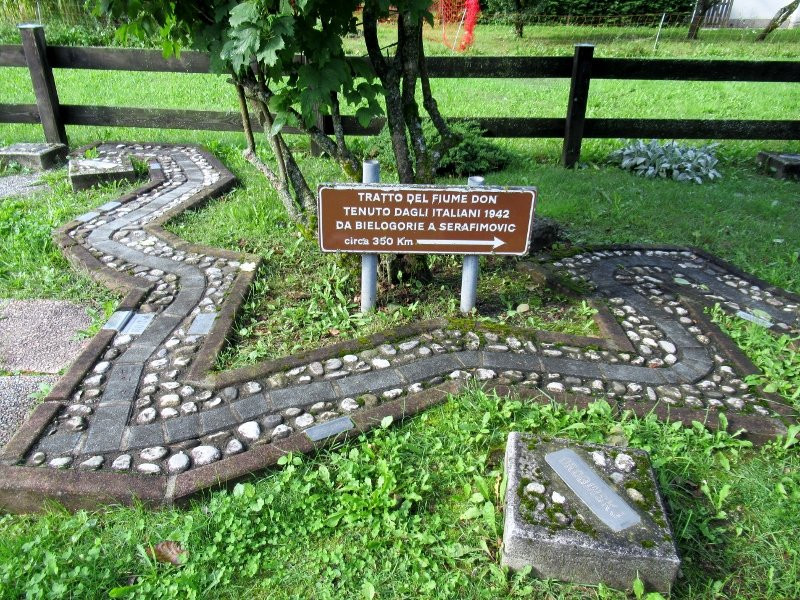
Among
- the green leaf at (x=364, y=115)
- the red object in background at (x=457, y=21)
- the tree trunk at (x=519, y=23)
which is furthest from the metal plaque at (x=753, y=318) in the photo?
the tree trunk at (x=519, y=23)

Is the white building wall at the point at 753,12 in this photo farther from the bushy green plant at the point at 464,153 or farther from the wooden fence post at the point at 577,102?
the bushy green plant at the point at 464,153

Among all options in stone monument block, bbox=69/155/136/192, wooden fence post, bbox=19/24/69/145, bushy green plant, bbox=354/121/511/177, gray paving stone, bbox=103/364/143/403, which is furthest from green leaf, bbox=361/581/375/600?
wooden fence post, bbox=19/24/69/145

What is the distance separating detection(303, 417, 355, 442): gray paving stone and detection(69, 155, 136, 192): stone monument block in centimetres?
423

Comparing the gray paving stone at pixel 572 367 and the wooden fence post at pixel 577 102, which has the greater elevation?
the wooden fence post at pixel 577 102

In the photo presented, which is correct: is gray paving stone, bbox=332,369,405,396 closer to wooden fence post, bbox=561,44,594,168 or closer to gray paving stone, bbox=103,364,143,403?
gray paving stone, bbox=103,364,143,403

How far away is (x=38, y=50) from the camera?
6352 mm

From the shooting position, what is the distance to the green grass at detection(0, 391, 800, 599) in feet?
6.88

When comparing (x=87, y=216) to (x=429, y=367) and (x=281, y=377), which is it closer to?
(x=281, y=377)

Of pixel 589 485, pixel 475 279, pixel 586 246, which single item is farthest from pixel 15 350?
pixel 586 246

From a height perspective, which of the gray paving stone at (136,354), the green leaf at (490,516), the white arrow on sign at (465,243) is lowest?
the green leaf at (490,516)

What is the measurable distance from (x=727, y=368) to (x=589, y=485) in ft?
4.94

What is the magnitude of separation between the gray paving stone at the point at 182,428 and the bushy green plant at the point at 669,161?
5.51 meters

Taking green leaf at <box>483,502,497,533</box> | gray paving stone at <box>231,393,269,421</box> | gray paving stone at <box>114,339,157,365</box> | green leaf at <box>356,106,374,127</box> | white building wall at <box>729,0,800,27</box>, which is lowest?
green leaf at <box>483,502,497,533</box>

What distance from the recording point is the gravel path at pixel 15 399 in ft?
9.14
